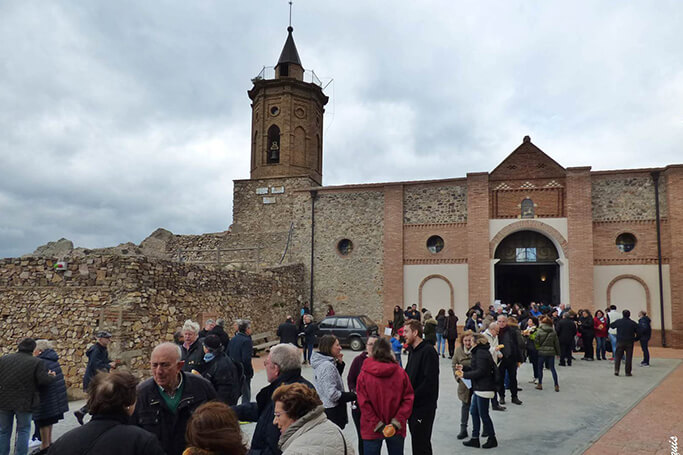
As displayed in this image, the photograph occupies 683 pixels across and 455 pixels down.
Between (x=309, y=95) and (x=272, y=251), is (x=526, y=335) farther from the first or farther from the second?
(x=309, y=95)

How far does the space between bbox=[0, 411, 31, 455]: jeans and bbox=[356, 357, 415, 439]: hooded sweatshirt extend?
4.29m

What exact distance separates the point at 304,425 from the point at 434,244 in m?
18.5

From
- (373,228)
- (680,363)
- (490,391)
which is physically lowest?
(680,363)

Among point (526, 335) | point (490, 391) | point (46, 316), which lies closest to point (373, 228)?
point (526, 335)

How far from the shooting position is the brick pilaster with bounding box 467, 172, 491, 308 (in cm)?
1927

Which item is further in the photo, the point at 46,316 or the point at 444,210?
the point at 444,210

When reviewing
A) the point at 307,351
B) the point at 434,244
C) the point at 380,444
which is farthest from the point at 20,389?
the point at 434,244

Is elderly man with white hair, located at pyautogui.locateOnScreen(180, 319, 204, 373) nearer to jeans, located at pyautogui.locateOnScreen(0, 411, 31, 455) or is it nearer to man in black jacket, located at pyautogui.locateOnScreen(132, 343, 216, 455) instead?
jeans, located at pyautogui.locateOnScreen(0, 411, 31, 455)

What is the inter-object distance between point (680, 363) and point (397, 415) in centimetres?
1353

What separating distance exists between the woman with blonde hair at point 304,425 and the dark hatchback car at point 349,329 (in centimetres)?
1374

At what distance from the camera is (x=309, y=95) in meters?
25.5

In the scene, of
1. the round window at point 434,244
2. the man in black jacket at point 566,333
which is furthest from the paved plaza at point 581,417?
the round window at point 434,244

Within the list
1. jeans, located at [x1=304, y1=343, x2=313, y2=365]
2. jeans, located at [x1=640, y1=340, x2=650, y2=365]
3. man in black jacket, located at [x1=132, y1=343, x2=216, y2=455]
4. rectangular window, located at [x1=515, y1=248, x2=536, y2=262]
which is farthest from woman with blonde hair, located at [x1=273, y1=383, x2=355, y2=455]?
rectangular window, located at [x1=515, y1=248, x2=536, y2=262]

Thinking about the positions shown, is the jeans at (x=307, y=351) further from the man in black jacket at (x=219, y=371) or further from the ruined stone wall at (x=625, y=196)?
the ruined stone wall at (x=625, y=196)
